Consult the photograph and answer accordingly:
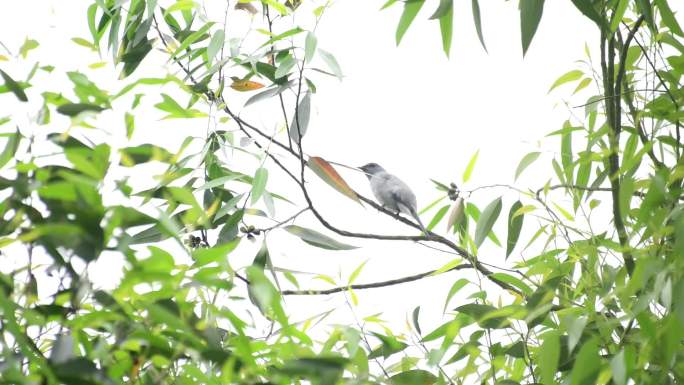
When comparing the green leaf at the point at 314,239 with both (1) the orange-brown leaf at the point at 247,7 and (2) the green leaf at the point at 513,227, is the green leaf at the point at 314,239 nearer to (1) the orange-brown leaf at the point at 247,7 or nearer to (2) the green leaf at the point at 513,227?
(2) the green leaf at the point at 513,227

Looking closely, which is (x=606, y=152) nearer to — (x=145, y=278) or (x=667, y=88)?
(x=667, y=88)

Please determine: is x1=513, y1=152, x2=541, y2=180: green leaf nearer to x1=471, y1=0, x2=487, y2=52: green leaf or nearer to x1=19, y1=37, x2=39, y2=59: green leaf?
x1=471, y1=0, x2=487, y2=52: green leaf

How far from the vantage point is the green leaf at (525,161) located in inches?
81.9

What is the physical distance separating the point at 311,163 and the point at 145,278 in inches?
38.5

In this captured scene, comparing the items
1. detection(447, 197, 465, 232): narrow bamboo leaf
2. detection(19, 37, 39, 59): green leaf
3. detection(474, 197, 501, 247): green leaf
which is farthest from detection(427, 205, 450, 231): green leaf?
detection(19, 37, 39, 59): green leaf

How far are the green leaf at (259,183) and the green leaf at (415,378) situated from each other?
41cm

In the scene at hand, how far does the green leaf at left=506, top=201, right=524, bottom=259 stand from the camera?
2117 mm

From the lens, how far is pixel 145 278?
3.35 feet

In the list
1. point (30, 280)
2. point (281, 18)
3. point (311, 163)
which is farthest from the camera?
point (281, 18)

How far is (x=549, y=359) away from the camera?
147 centimetres

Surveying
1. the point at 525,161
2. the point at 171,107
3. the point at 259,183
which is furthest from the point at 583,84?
the point at 171,107

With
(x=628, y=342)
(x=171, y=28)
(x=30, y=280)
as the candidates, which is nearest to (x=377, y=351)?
(x=628, y=342)

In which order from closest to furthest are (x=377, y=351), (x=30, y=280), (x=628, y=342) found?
1. (x=30, y=280)
2. (x=628, y=342)
3. (x=377, y=351)

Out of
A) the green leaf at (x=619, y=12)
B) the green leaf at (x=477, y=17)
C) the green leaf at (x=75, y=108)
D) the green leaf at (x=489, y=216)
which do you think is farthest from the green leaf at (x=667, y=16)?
the green leaf at (x=75, y=108)
